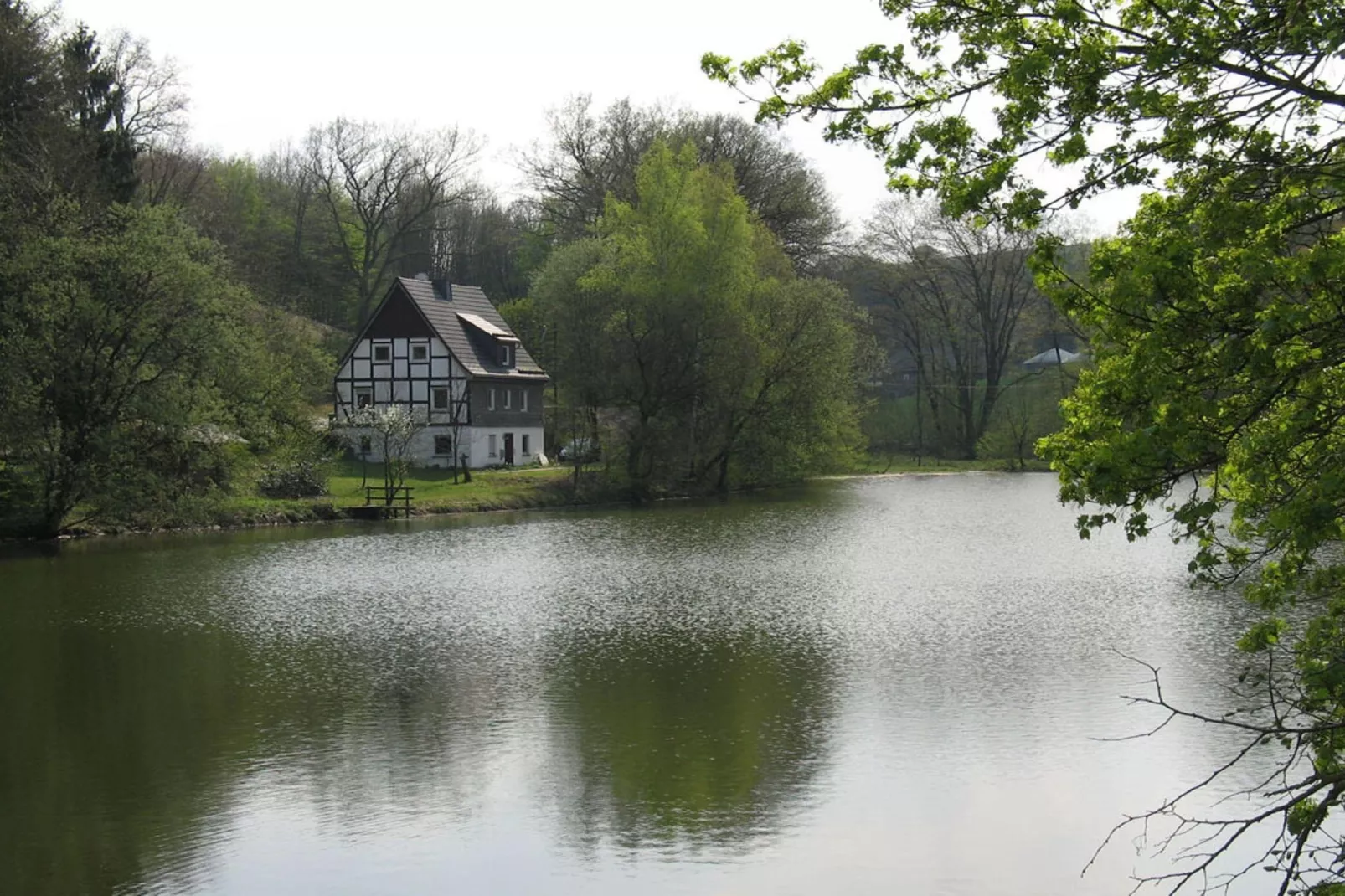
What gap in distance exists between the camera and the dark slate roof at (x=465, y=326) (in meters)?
49.9

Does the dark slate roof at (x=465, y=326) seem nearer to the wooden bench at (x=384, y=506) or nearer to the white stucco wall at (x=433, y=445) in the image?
the white stucco wall at (x=433, y=445)

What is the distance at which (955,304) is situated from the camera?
2618 inches

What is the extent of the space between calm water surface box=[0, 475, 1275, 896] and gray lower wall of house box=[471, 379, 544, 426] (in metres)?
23.2

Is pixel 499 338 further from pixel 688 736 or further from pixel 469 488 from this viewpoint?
pixel 688 736

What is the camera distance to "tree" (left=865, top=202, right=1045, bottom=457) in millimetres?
61688

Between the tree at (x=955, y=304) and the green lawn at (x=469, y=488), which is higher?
the tree at (x=955, y=304)

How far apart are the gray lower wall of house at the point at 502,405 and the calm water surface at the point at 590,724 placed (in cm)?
2317

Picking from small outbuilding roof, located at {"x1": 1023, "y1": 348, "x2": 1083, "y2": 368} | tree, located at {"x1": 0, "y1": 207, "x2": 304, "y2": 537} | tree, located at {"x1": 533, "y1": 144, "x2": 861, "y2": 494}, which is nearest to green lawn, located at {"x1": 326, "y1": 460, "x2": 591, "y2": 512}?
tree, located at {"x1": 533, "y1": 144, "x2": 861, "y2": 494}

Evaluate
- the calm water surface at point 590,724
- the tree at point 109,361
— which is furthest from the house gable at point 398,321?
the calm water surface at point 590,724

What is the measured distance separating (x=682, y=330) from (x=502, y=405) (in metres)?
10.2

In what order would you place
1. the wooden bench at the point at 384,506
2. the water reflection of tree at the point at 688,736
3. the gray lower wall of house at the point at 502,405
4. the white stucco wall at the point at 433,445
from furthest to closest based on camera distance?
the gray lower wall of house at the point at 502,405
the white stucco wall at the point at 433,445
the wooden bench at the point at 384,506
the water reflection of tree at the point at 688,736

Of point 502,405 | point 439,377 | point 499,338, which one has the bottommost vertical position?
point 502,405

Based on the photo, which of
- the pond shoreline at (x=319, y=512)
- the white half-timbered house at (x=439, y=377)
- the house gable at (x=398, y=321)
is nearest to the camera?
the pond shoreline at (x=319, y=512)

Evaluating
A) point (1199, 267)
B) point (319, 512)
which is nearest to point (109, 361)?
point (319, 512)
